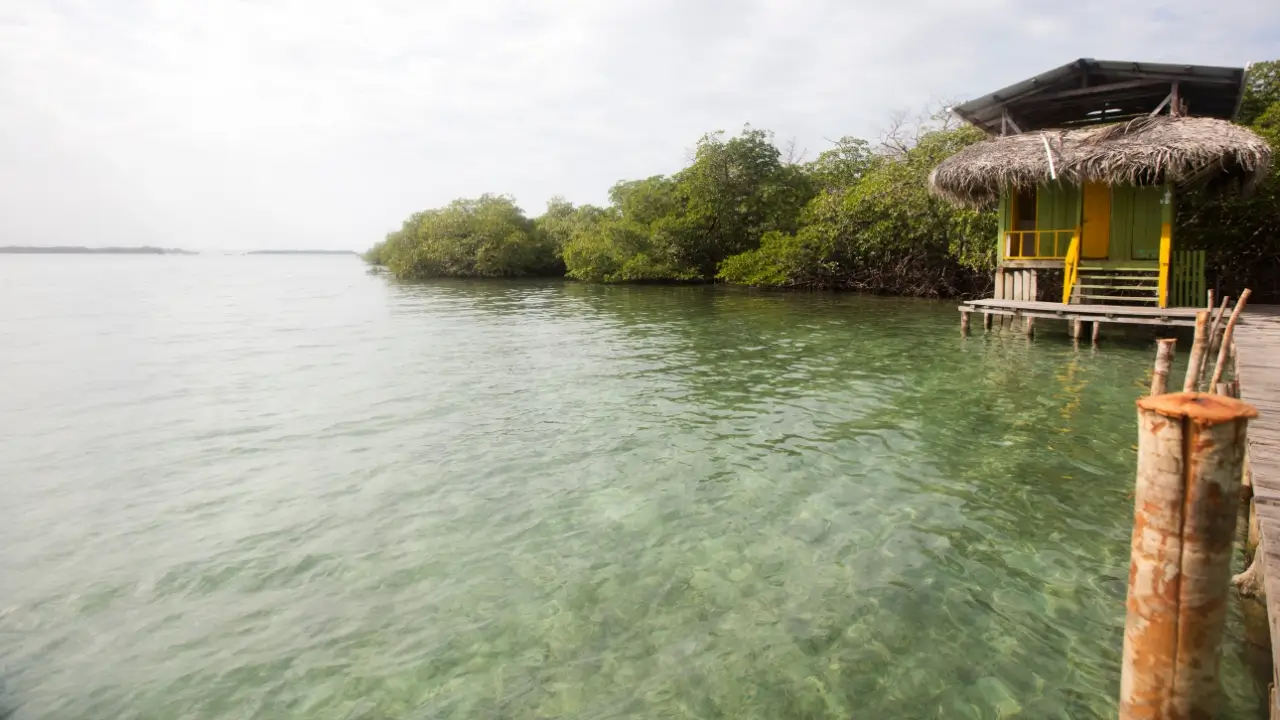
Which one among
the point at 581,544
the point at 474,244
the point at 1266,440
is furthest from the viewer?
the point at 474,244

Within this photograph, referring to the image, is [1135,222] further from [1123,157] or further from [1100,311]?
[1100,311]

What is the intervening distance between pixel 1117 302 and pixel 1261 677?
1362cm

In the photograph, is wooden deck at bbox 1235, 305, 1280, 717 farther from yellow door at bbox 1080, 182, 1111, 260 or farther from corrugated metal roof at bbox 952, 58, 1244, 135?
corrugated metal roof at bbox 952, 58, 1244, 135

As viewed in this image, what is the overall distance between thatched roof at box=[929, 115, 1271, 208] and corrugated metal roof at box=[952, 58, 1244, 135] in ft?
3.48

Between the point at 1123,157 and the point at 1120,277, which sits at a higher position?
the point at 1123,157

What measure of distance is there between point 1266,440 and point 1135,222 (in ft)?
39.1

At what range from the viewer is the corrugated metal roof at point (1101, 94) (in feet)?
45.5

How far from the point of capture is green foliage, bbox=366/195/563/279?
4850cm

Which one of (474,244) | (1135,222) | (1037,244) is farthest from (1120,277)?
(474,244)

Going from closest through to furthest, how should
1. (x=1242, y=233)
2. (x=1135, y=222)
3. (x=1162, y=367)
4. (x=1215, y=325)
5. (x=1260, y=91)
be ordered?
(x=1162, y=367)
(x=1215, y=325)
(x=1135, y=222)
(x=1242, y=233)
(x=1260, y=91)

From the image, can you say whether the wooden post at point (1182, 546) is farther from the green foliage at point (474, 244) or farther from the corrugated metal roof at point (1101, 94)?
the green foliage at point (474, 244)

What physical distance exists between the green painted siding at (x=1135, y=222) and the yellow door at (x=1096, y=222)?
0.10 metres

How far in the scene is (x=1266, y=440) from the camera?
483 centimetres

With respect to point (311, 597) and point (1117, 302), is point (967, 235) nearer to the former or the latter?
point (1117, 302)
